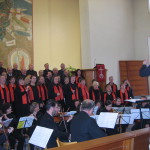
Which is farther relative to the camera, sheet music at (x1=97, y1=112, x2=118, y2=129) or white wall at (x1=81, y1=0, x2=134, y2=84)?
white wall at (x1=81, y1=0, x2=134, y2=84)

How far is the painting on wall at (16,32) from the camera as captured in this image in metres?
12.0

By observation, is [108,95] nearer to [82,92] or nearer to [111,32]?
[82,92]

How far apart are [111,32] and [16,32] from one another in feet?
15.9

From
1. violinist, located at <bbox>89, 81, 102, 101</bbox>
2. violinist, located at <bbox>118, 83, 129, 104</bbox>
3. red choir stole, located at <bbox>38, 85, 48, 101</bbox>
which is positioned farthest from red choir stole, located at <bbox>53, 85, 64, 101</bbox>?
violinist, located at <bbox>118, 83, 129, 104</bbox>

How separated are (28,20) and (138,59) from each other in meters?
6.49

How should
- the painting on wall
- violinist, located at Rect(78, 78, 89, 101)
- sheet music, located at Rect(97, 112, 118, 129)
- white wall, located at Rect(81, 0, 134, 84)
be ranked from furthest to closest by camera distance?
white wall, located at Rect(81, 0, 134, 84) < the painting on wall < violinist, located at Rect(78, 78, 89, 101) < sheet music, located at Rect(97, 112, 118, 129)

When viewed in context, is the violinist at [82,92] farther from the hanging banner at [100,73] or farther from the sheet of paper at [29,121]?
the sheet of paper at [29,121]

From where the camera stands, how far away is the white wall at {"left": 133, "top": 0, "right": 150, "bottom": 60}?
14.2 meters

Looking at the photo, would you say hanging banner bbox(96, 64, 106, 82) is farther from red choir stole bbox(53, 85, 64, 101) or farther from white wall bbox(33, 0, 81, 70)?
white wall bbox(33, 0, 81, 70)

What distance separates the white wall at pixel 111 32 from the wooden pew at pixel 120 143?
949 cm

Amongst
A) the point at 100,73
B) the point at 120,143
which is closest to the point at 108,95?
the point at 100,73

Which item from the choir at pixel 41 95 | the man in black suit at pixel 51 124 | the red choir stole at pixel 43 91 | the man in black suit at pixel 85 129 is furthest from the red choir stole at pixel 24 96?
the man in black suit at pixel 85 129

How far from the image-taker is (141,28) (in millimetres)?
14367

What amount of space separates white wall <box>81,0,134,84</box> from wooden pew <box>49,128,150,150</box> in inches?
374
